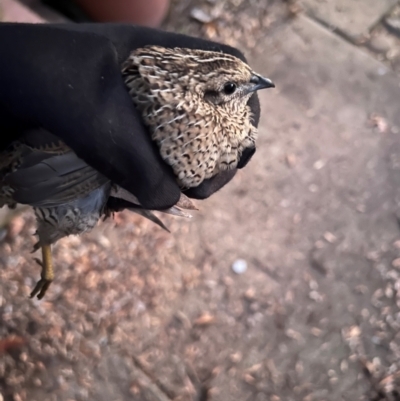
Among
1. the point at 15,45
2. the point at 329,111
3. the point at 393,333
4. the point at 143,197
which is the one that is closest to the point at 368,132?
the point at 329,111

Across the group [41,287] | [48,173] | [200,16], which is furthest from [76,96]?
[200,16]

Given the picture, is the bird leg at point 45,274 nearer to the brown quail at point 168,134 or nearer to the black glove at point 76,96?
the brown quail at point 168,134

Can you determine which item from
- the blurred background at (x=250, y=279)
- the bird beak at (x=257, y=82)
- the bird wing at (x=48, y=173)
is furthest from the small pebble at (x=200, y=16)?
the bird wing at (x=48, y=173)

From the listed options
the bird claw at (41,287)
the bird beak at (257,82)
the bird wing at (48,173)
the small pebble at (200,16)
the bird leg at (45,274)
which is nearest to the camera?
the bird wing at (48,173)

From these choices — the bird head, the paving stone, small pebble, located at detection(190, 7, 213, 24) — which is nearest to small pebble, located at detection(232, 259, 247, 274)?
the bird head

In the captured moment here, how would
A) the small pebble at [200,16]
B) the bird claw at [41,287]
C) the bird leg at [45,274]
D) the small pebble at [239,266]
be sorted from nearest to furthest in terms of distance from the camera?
the bird leg at [45,274] → the bird claw at [41,287] → the small pebble at [239,266] → the small pebble at [200,16]

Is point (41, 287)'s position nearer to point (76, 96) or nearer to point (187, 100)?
point (76, 96)

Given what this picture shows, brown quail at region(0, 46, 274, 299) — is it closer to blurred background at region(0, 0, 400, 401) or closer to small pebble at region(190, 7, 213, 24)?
blurred background at region(0, 0, 400, 401)
